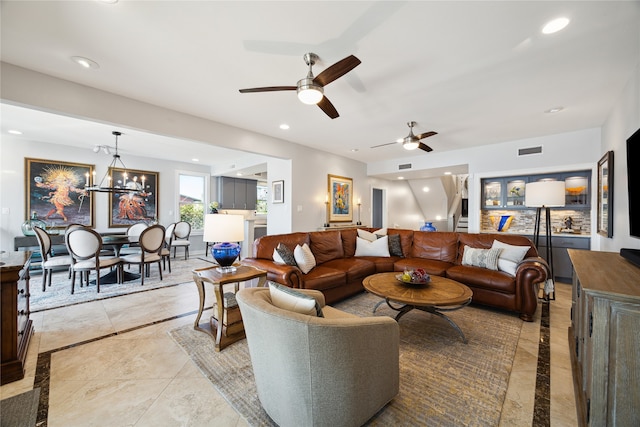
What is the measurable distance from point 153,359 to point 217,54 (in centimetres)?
268

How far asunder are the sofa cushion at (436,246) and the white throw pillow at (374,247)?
49cm

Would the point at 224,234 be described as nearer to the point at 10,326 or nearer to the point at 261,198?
the point at 10,326

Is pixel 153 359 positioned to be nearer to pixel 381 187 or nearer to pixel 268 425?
pixel 268 425

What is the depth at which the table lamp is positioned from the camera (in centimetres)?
240

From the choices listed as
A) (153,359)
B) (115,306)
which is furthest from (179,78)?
(115,306)

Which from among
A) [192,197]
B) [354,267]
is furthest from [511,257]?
[192,197]

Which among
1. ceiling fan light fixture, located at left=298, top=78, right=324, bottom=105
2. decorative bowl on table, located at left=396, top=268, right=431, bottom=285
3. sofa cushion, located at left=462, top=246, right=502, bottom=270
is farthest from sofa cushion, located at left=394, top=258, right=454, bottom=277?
ceiling fan light fixture, located at left=298, top=78, right=324, bottom=105

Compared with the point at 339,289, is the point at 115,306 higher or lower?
lower

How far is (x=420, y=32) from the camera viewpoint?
1.94 m

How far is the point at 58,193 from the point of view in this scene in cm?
527

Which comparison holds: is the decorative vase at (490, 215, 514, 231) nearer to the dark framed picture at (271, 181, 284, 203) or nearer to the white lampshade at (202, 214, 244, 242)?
the dark framed picture at (271, 181, 284, 203)

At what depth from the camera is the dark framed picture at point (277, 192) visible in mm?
5262

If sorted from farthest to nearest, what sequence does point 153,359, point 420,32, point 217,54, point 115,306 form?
point 115,306, point 217,54, point 153,359, point 420,32

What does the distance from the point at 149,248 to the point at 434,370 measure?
15.2 feet
